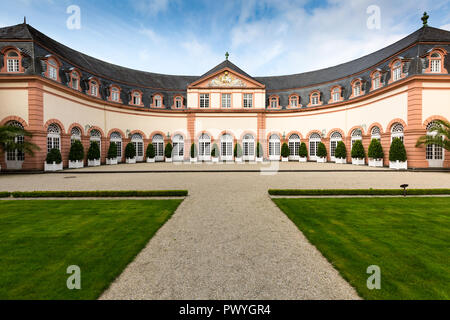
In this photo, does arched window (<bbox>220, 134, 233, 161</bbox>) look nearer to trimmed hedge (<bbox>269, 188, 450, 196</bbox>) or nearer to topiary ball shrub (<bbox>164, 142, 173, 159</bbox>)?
topiary ball shrub (<bbox>164, 142, 173, 159</bbox>)

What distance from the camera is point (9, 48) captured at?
15516 millimetres

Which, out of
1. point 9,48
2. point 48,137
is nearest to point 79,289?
point 48,137

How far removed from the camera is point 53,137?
57.5 feet

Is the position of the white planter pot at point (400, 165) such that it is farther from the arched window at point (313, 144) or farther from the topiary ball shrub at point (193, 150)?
the topiary ball shrub at point (193, 150)

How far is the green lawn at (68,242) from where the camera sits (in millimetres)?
2541

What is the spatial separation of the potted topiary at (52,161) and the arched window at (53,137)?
1.25 metres

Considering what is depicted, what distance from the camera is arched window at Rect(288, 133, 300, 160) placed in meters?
28.4

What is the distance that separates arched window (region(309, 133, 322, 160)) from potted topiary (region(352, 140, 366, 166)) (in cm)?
560

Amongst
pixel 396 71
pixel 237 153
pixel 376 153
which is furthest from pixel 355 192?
pixel 237 153

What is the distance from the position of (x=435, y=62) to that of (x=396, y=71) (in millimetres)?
2532

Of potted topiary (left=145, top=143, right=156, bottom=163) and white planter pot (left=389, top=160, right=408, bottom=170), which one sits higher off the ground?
potted topiary (left=145, top=143, right=156, bottom=163)

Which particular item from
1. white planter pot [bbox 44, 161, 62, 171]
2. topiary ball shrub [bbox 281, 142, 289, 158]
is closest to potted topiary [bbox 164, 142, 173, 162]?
white planter pot [bbox 44, 161, 62, 171]
